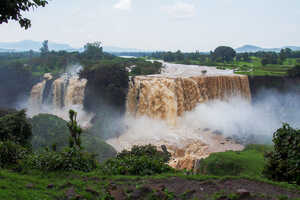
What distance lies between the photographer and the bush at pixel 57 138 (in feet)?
53.5

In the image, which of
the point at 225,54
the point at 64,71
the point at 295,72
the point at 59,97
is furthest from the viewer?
the point at 225,54

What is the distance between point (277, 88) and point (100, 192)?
83.5 feet

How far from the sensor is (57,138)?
1750cm

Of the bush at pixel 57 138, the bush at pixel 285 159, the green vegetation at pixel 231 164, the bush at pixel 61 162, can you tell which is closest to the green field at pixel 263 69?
the bush at pixel 57 138

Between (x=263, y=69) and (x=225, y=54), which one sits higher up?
(x=225, y=54)

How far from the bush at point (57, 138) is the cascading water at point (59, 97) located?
6.82 m

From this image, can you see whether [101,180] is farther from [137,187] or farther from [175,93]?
[175,93]

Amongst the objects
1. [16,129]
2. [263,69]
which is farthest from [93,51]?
[16,129]

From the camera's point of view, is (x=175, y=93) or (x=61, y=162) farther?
(x=175, y=93)

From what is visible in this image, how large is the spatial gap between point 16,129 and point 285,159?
10.2 meters

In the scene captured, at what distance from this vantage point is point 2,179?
20.4 ft

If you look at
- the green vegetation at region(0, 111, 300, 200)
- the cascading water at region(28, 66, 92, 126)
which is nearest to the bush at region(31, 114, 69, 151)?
the cascading water at region(28, 66, 92, 126)

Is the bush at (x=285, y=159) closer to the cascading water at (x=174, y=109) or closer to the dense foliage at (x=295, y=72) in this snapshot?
the cascading water at (x=174, y=109)

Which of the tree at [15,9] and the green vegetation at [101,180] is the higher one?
the tree at [15,9]
